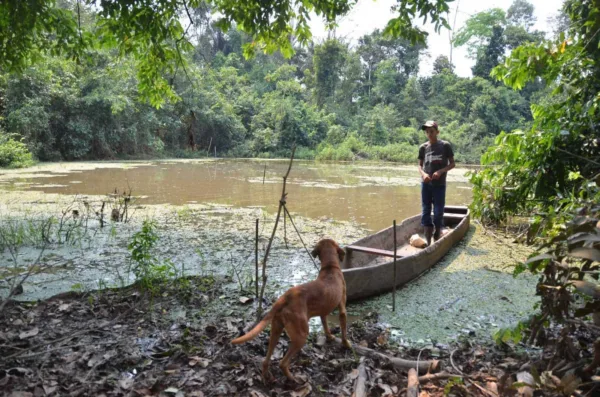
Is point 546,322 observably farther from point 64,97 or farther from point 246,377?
point 64,97

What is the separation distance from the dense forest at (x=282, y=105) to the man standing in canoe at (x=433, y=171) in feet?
A: 42.3

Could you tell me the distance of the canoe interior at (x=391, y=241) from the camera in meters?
4.46

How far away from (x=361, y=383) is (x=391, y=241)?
11.1 feet

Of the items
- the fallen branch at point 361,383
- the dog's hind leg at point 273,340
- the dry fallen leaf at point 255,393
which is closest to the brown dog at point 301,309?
the dog's hind leg at point 273,340

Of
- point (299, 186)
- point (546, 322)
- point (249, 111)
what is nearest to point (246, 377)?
point (546, 322)

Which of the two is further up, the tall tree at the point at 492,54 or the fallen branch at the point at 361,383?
the tall tree at the point at 492,54

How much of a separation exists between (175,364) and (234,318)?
2.59 feet

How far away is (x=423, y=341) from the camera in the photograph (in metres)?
2.95

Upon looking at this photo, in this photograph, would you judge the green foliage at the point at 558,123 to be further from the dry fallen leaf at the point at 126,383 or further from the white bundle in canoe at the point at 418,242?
the dry fallen leaf at the point at 126,383

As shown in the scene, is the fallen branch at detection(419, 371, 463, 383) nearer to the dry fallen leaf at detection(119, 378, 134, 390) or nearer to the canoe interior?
the dry fallen leaf at detection(119, 378, 134, 390)

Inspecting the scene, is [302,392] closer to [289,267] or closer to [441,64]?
[289,267]

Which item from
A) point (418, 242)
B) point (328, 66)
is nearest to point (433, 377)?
point (418, 242)

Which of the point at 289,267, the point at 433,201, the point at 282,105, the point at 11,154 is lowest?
the point at 289,267

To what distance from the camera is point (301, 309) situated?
2.24 metres
